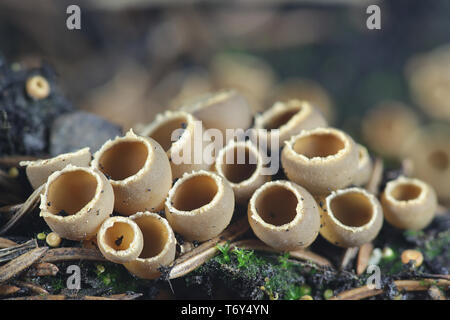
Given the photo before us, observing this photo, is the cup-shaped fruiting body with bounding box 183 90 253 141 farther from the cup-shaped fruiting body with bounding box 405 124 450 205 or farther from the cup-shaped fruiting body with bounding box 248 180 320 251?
the cup-shaped fruiting body with bounding box 405 124 450 205

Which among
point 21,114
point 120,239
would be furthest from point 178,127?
point 21,114

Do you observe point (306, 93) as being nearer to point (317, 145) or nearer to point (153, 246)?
point (317, 145)

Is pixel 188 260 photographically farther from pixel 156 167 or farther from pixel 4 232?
pixel 4 232

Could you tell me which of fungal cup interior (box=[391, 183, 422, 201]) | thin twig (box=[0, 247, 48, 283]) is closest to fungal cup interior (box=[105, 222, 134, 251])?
thin twig (box=[0, 247, 48, 283])

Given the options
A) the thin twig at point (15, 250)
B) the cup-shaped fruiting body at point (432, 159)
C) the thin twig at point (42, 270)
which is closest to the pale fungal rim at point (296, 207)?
the thin twig at point (42, 270)
